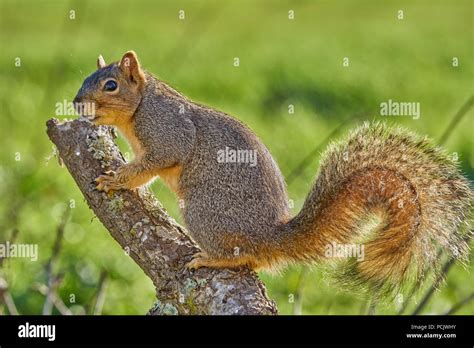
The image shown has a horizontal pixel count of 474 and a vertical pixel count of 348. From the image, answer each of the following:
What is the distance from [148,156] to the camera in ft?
11.0

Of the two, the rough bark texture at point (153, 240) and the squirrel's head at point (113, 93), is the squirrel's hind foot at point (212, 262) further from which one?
the squirrel's head at point (113, 93)

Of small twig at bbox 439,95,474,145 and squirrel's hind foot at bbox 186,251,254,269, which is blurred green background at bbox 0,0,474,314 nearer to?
squirrel's hind foot at bbox 186,251,254,269

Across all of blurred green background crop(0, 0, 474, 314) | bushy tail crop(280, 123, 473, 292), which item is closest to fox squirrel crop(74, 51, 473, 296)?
bushy tail crop(280, 123, 473, 292)

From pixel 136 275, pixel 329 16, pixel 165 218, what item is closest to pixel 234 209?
pixel 165 218

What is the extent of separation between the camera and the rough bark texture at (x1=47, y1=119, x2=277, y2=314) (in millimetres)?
2867

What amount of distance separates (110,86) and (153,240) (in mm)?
673

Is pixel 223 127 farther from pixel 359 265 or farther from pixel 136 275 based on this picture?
pixel 136 275

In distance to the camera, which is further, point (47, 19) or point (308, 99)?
point (47, 19)

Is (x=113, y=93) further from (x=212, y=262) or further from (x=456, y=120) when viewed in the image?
(x=456, y=120)

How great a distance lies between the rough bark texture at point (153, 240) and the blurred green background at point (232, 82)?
1.29ft

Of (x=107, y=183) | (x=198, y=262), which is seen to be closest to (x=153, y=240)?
(x=198, y=262)

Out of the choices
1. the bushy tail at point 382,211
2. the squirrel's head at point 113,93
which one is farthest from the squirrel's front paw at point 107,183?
the bushy tail at point 382,211
